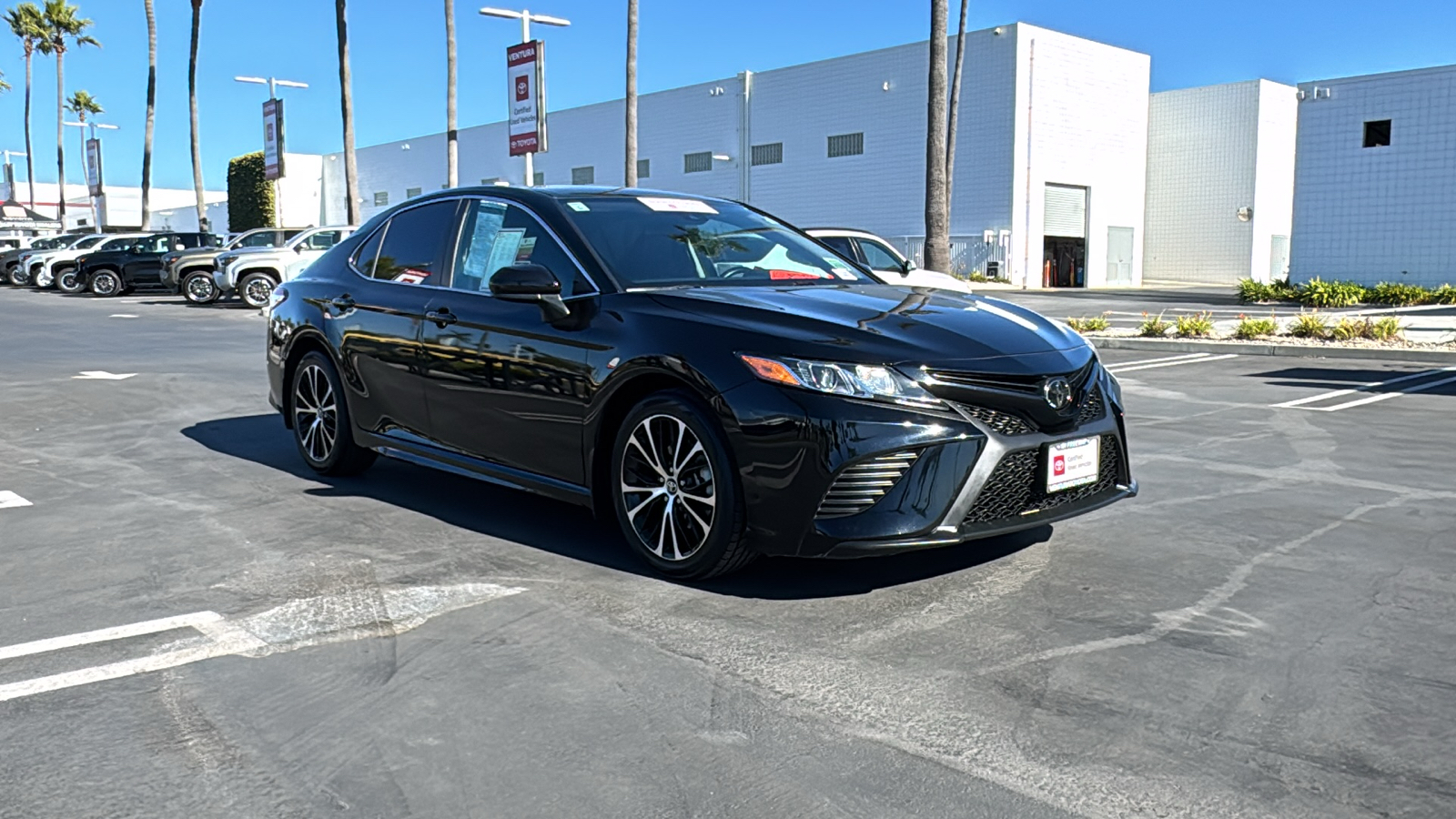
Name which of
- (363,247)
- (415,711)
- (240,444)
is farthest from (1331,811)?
(240,444)

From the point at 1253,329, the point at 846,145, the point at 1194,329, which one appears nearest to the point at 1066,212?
the point at 846,145

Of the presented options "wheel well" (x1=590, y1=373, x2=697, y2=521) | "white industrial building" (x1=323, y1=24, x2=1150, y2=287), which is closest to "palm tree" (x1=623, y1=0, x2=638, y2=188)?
"white industrial building" (x1=323, y1=24, x2=1150, y2=287)

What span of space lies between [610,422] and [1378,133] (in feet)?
117

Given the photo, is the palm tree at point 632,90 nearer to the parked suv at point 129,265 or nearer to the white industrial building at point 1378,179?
the parked suv at point 129,265

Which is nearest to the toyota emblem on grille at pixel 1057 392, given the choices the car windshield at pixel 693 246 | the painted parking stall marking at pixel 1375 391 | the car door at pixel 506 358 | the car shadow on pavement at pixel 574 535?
the car shadow on pavement at pixel 574 535

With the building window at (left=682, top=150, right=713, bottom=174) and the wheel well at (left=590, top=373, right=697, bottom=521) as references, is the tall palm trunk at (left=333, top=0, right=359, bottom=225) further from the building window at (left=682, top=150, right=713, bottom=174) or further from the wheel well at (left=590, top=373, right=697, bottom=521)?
the wheel well at (left=590, top=373, right=697, bottom=521)

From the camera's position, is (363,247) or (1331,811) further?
(363,247)

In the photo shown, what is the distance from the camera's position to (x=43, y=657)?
3.97 m

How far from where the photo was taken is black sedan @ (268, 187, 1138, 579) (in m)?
4.28

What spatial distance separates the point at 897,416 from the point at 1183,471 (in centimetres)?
354

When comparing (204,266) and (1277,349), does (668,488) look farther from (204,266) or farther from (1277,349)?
(204,266)

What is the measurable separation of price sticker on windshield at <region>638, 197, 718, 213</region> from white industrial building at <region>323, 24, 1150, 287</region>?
3918cm


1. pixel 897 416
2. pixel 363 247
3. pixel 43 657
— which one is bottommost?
pixel 43 657

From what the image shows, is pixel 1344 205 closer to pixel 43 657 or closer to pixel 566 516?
pixel 566 516
